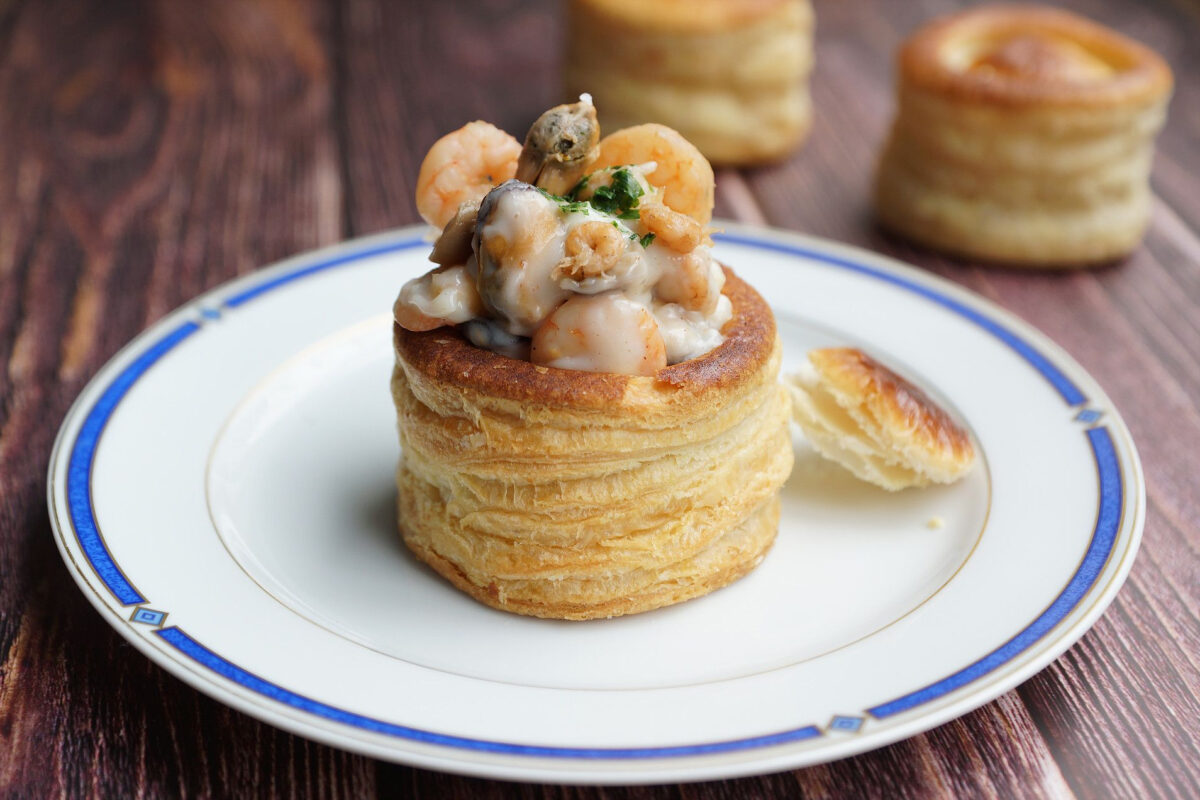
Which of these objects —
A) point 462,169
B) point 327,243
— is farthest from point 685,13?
point 462,169

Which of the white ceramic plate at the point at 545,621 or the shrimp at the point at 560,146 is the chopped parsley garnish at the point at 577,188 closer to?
the shrimp at the point at 560,146

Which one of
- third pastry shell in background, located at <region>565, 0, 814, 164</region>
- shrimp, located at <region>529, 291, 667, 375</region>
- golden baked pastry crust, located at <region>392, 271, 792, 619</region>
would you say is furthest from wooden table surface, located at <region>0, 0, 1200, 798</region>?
shrimp, located at <region>529, 291, 667, 375</region>

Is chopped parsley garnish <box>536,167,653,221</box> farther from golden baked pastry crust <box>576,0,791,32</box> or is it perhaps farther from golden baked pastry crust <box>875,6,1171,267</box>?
golden baked pastry crust <box>576,0,791,32</box>

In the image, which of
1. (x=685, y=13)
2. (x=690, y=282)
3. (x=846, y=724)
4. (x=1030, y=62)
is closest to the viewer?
(x=846, y=724)

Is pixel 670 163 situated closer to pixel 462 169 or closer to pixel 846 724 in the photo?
pixel 462 169

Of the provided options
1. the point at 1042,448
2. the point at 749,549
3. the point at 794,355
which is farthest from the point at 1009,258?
the point at 749,549

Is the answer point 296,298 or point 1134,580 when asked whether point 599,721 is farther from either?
point 296,298
